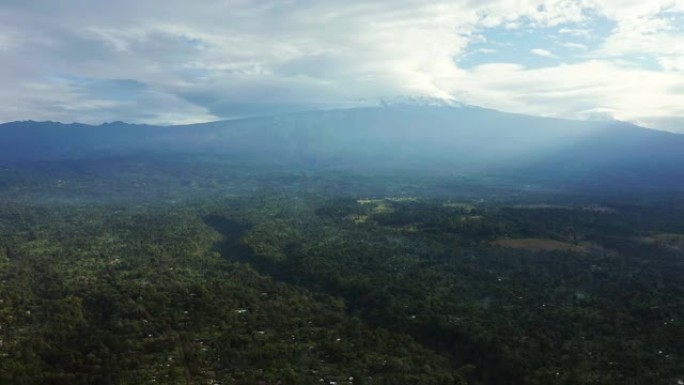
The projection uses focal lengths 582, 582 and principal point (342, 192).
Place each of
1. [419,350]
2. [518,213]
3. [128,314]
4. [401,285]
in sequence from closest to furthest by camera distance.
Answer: [419,350] < [128,314] < [401,285] < [518,213]

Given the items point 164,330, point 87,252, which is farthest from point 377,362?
point 87,252

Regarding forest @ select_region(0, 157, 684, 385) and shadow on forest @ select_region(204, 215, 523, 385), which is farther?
shadow on forest @ select_region(204, 215, 523, 385)

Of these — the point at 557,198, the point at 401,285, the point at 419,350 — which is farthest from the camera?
the point at 557,198

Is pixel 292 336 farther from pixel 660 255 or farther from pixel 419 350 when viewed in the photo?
pixel 660 255

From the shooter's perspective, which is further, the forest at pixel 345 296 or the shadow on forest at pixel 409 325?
the shadow on forest at pixel 409 325

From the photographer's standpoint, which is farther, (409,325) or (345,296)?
(345,296)

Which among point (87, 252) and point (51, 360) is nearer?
point (51, 360)

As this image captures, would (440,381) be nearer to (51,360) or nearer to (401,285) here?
(401,285)
